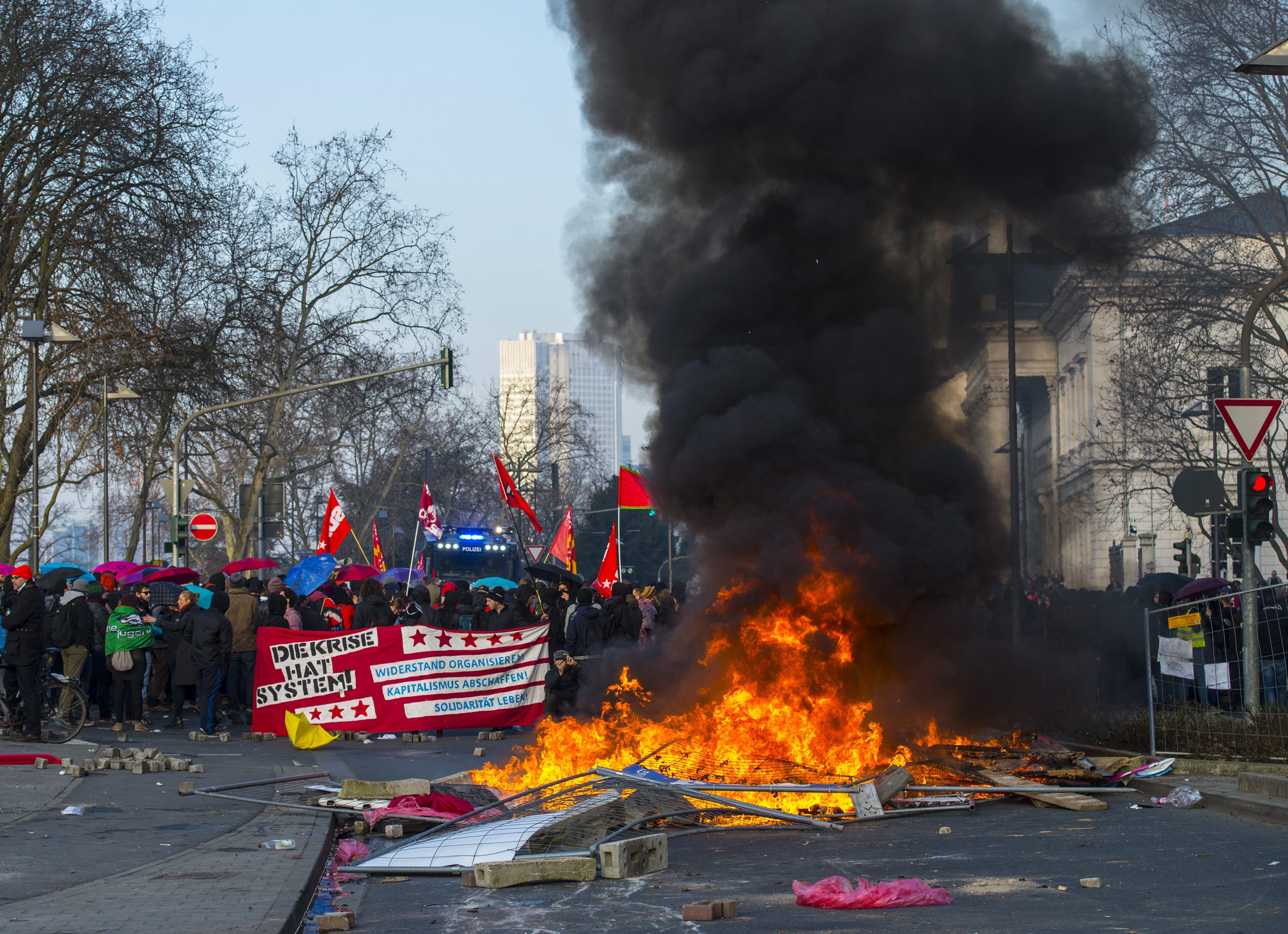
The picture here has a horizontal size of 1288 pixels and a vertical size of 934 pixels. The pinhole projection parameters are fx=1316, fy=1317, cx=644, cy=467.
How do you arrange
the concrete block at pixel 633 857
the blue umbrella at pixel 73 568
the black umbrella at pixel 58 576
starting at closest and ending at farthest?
the concrete block at pixel 633 857 < the black umbrella at pixel 58 576 < the blue umbrella at pixel 73 568

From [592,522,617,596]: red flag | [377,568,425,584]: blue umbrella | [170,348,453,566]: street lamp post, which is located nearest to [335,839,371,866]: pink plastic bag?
[592,522,617,596]: red flag

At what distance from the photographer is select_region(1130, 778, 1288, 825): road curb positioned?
8.41 metres

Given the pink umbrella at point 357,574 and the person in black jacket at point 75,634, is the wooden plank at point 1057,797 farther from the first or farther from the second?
the pink umbrella at point 357,574

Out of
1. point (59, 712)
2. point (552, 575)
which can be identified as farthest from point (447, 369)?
point (59, 712)

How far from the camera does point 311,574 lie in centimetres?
1975

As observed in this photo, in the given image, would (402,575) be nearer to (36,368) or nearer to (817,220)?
(36,368)

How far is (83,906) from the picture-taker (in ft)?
19.5

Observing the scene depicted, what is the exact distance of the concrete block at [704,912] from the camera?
233 inches

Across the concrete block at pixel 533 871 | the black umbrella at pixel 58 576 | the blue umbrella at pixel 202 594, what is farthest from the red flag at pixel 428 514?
the concrete block at pixel 533 871

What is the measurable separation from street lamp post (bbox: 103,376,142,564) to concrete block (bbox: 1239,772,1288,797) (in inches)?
744

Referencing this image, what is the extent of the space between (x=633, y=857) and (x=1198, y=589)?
8192 millimetres

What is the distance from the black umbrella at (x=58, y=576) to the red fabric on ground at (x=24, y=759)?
4.89m

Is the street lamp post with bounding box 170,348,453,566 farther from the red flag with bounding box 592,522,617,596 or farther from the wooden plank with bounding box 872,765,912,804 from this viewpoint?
the wooden plank with bounding box 872,765,912,804

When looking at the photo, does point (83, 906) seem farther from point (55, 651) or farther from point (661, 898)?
point (55, 651)
